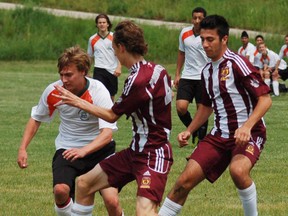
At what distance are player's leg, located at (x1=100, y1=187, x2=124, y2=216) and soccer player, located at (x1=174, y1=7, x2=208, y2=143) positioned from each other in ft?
18.8

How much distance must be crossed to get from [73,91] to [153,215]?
1.47 metres

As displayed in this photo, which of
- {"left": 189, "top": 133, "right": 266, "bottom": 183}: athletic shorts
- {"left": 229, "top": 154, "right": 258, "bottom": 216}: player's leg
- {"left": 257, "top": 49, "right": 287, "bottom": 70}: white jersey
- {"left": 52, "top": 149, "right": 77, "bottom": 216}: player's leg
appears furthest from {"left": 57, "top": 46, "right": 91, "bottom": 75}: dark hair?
{"left": 257, "top": 49, "right": 287, "bottom": 70}: white jersey

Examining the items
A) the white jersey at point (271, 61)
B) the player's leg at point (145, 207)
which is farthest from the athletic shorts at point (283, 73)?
the player's leg at point (145, 207)

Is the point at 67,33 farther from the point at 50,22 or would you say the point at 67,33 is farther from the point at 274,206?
the point at 274,206

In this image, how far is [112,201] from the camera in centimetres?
800

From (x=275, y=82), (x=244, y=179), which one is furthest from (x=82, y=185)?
(x=275, y=82)

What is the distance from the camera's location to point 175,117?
18.9 meters

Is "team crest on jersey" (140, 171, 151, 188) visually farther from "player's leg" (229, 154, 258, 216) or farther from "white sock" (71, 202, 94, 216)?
"player's leg" (229, 154, 258, 216)

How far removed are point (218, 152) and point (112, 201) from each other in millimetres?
931

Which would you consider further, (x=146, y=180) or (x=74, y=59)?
(x=74, y=59)

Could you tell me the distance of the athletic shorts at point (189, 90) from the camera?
13852 millimetres

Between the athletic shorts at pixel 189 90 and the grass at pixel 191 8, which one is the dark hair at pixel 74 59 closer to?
the athletic shorts at pixel 189 90

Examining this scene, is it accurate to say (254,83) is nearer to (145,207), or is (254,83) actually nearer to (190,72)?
(145,207)

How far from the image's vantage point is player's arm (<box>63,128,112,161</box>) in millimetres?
7523
